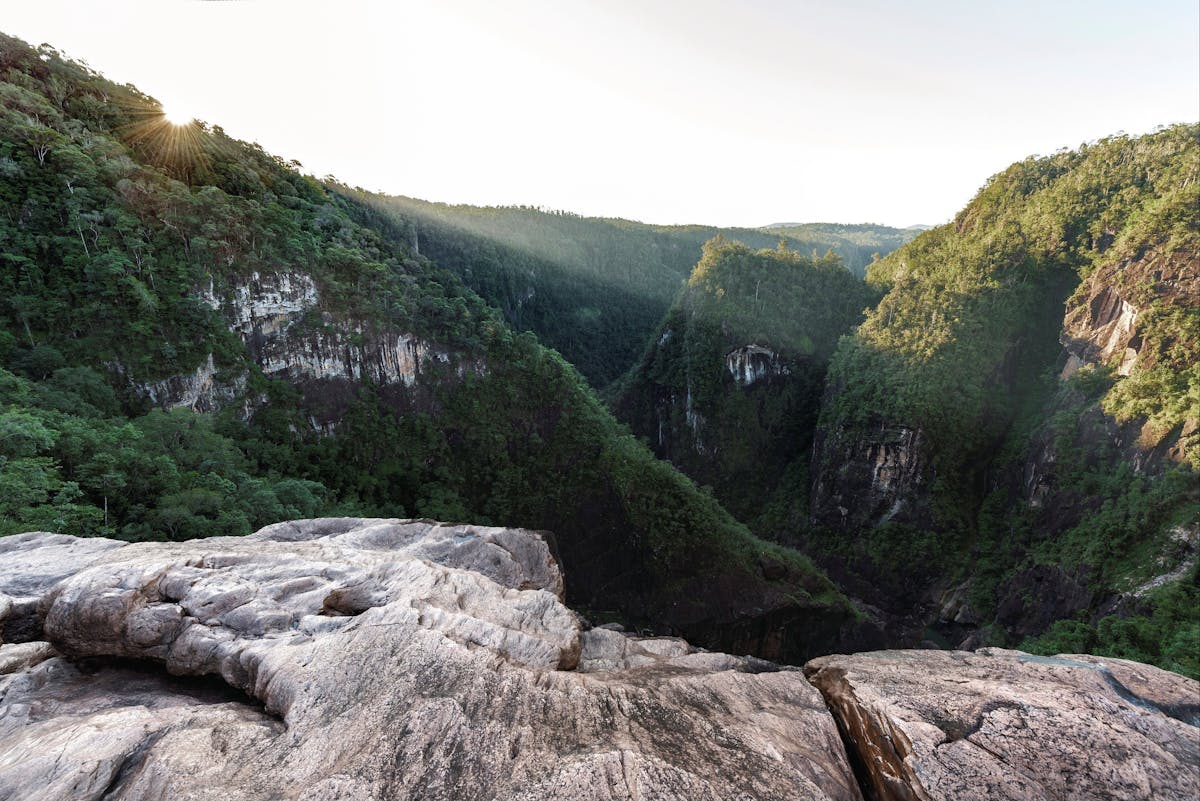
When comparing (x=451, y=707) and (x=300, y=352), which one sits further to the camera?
(x=300, y=352)

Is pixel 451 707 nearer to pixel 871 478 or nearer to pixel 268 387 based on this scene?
pixel 268 387

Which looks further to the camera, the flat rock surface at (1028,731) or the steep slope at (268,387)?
the steep slope at (268,387)

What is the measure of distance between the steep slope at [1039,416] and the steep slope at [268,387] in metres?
10.9

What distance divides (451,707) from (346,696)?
1475 mm

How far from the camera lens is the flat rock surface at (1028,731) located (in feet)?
16.8

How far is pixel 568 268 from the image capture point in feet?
307

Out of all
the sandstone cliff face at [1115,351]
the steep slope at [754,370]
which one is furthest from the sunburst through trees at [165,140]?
the sandstone cliff face at [1115,351]

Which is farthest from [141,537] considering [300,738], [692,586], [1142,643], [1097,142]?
[1097,142]

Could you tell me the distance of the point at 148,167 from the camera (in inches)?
965

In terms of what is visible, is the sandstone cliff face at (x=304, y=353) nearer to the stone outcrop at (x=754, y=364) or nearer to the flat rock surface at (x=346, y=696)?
the flat rock surface at (x=346, y=696)

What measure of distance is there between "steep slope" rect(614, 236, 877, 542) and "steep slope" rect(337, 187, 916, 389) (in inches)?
923

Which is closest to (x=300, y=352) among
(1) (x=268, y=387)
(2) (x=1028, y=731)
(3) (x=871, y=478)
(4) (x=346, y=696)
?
(1) (x=268, y=387)

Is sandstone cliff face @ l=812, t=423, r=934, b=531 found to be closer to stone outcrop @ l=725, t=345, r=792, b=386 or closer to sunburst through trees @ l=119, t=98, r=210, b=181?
stone outcrop @ l=725, t=345, r=792, b=386

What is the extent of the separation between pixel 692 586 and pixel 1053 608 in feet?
65.8
